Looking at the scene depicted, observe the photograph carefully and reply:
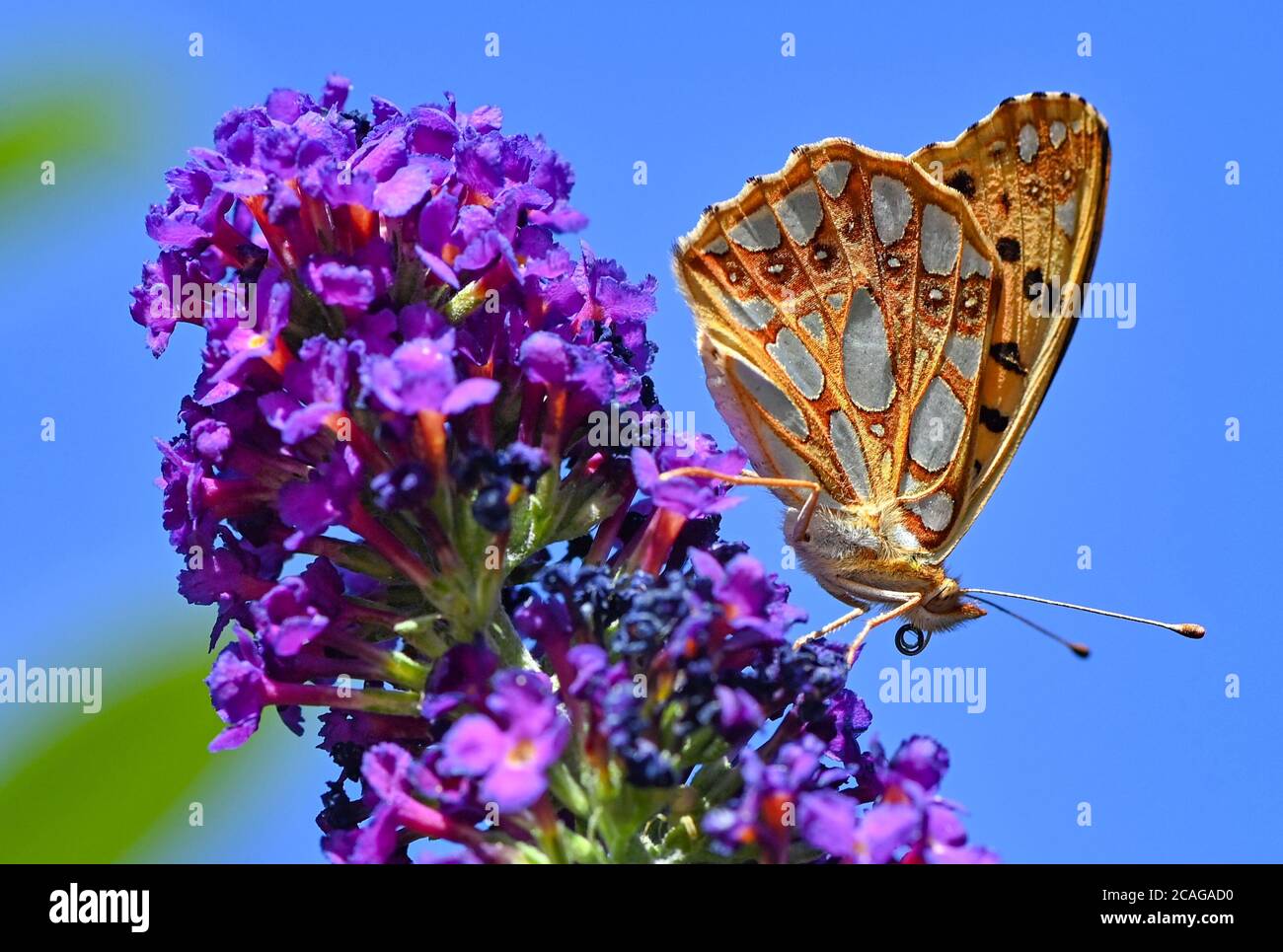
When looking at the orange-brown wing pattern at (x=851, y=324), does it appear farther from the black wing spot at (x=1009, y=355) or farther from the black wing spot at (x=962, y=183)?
the black wing spot at (x=962, y=183)

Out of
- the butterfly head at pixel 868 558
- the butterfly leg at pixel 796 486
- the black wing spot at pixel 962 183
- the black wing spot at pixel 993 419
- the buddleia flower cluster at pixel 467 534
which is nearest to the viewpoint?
the buddleia flower cluster at pixel 467 534

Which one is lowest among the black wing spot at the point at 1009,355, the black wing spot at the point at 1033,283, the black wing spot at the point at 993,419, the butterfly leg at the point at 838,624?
the butterfly leg at the point at 838,624

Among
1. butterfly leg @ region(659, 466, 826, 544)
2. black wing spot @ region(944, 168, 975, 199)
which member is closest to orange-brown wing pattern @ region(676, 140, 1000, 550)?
butterfly leg @ region(659, 466, 826, 544)

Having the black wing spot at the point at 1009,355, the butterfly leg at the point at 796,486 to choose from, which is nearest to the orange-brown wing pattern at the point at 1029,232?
the black wing spot at the point at 1009,355

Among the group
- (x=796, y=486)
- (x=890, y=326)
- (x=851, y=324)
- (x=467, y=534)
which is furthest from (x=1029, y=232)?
(x=467, y=534)

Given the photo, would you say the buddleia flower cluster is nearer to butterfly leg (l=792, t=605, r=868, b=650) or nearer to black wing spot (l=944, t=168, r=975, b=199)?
butterfly leg (l=792, t=605, r=868, b=650)

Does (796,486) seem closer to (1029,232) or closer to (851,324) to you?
(851,324)

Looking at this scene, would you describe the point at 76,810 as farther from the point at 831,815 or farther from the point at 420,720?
the point at 831,815
